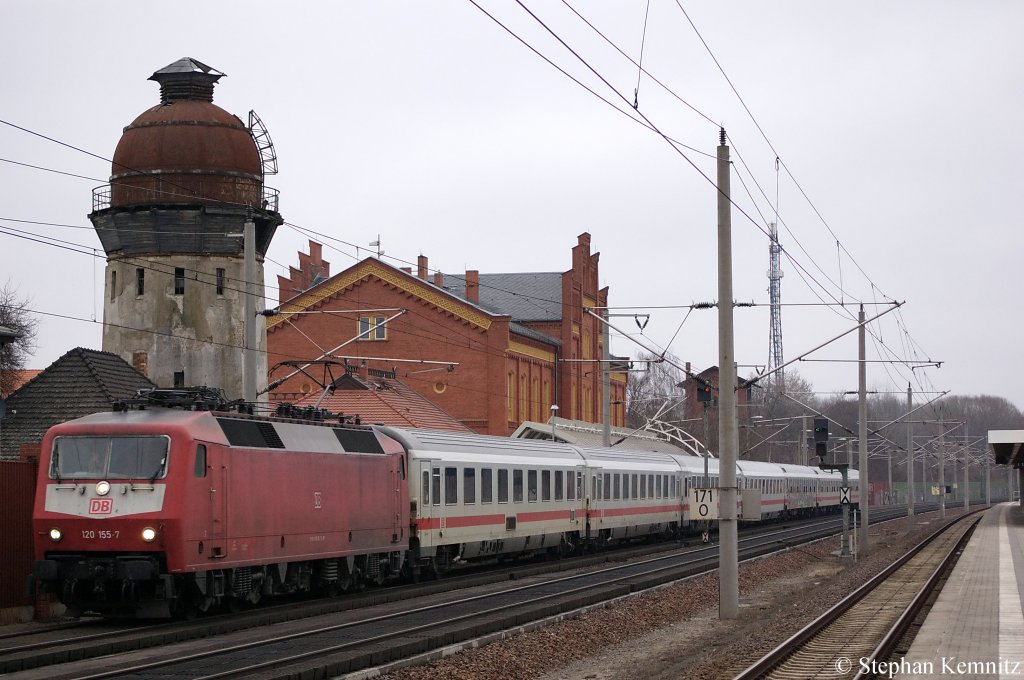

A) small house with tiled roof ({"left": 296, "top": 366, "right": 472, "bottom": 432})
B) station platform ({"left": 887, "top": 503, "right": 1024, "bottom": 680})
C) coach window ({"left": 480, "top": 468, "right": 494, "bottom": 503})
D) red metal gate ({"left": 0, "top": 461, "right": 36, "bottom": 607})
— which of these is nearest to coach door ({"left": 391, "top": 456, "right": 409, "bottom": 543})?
coach window ({"left": 480, "top": 468, "right": 494, "bottom": 503})

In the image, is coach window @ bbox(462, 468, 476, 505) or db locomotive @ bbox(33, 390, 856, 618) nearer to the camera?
db locomotive @ bbox(33, 390, 856, 618)

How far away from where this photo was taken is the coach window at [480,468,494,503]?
3359 centimetres

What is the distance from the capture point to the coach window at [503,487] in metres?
34.6

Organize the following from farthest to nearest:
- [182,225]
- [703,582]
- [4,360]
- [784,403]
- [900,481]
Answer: [900,481]
[784,403]
[4,360]
[182,225]
[703,582]

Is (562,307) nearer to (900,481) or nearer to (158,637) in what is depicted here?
(158,637)

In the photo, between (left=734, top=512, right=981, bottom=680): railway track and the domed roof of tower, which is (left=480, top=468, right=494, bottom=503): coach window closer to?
(left=734, top=512, right=981, bottom=680): railway track

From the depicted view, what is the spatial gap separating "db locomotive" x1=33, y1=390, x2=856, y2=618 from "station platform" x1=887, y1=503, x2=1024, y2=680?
14.4 ft

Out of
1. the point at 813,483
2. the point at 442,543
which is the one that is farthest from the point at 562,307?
the point at 442,543

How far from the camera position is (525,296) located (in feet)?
267

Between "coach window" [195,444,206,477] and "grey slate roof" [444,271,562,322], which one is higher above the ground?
"grey slate roof" [444,271,562,322]

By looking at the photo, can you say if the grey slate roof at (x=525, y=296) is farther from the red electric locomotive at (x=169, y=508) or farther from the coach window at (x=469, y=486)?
the red electric locomotive at (x=169, y=508)

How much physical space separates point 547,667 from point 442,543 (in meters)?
13.5

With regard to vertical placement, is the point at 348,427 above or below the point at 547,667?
above

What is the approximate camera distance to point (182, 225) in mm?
54781
